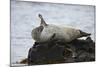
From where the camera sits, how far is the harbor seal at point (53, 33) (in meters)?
2.62

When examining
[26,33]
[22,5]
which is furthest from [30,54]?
[22,5]

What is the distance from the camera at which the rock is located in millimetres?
2594

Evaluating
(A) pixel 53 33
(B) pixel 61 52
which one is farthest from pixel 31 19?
(B) pixel 61 52

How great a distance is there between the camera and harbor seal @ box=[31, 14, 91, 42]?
262cm

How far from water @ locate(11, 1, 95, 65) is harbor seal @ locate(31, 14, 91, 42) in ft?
0.18

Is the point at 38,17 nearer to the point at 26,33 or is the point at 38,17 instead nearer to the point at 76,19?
the point at 26,33

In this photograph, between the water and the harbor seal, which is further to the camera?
the harbor seal

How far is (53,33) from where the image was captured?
2684 millimetres

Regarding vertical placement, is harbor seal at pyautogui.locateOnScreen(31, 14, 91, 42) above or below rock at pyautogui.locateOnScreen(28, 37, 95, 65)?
above

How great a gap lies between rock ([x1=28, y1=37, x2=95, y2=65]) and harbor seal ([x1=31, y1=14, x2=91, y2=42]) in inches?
2.4

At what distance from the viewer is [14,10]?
8.18ft
